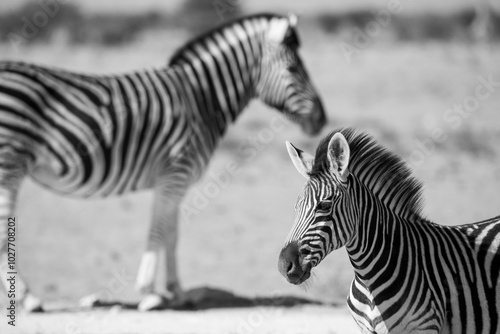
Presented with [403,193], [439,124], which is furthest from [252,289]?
[439,124]

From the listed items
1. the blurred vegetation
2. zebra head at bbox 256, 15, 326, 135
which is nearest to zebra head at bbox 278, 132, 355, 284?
zebra head at bbox 256, 15, 326, 135

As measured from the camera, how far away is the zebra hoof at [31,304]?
7.43 meters

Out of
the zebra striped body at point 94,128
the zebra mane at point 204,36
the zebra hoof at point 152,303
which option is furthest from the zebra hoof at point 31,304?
the zebra mane at point 204,36

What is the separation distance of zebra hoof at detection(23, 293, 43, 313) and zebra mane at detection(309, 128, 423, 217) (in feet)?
13.0

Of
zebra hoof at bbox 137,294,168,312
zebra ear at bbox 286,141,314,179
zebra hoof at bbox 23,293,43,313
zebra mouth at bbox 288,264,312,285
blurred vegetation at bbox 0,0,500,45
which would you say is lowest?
zebra hoof at bbox 23,293,43,313

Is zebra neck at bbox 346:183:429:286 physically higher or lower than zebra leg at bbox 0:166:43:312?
higher

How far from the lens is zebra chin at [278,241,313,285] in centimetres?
424

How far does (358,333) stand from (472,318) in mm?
2083

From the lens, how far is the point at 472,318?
15.0 feet

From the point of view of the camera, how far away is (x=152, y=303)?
7676 millimetres

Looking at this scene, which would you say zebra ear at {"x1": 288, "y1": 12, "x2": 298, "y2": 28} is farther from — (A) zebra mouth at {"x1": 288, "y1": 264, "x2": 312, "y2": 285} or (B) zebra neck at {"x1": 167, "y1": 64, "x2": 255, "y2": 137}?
(A) zebra mouth at {"x1": 288, "y1": 264, "x2": 312, "y2": 285}

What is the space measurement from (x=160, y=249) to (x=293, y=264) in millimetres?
3978

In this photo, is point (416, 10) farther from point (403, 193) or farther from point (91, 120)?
point (403, 193)

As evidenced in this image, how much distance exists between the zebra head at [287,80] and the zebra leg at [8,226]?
2.86 metres
